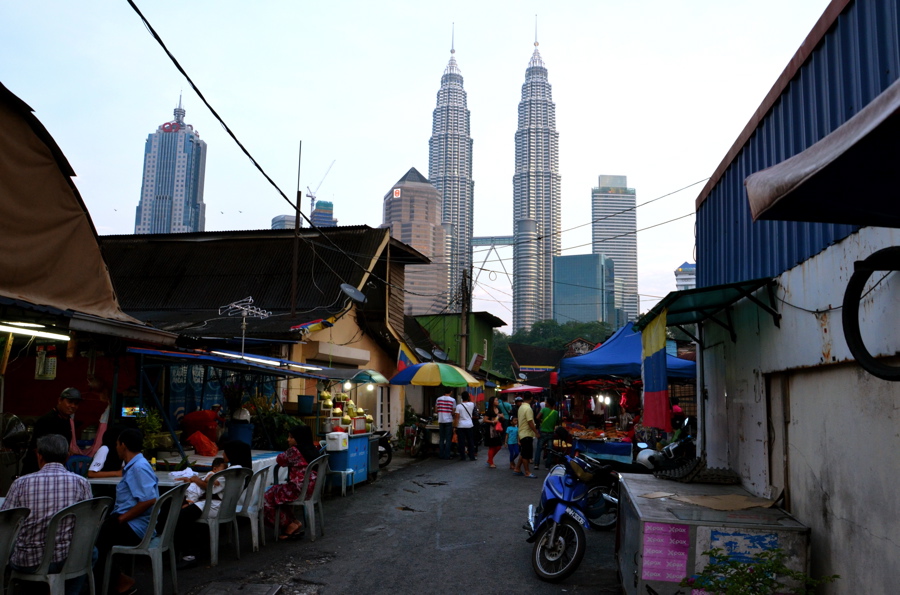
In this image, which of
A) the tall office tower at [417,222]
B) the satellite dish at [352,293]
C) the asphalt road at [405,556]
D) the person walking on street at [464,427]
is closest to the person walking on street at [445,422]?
the person walking on street at [464,427]

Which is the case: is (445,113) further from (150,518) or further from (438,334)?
(150,518)

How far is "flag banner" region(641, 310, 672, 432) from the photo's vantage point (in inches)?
313

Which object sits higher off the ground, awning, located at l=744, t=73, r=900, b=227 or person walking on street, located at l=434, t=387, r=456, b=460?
awning, located at l=744, t=73, r=900, b=227

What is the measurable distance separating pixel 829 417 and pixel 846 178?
3.25 m

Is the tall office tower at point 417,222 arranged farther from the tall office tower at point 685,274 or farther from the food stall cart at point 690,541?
the food stall cart at point 690,541

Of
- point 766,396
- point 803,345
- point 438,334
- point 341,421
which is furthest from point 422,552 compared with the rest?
point 438,334

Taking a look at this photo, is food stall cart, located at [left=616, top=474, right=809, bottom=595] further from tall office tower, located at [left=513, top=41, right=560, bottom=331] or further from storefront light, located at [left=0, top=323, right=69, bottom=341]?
tall office tower, located at [left=513, top=41, right=560, bottom=331]

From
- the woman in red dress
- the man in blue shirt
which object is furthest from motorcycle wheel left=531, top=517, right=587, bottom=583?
the man in blue shirt

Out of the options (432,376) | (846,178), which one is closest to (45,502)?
(846,178)

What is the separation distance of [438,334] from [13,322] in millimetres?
30847

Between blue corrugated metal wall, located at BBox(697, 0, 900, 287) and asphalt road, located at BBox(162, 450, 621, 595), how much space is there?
3699 mm

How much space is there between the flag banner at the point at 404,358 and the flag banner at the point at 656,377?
39.9 ft

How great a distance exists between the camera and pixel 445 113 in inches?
6668

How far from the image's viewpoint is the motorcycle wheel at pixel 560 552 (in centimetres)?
701
